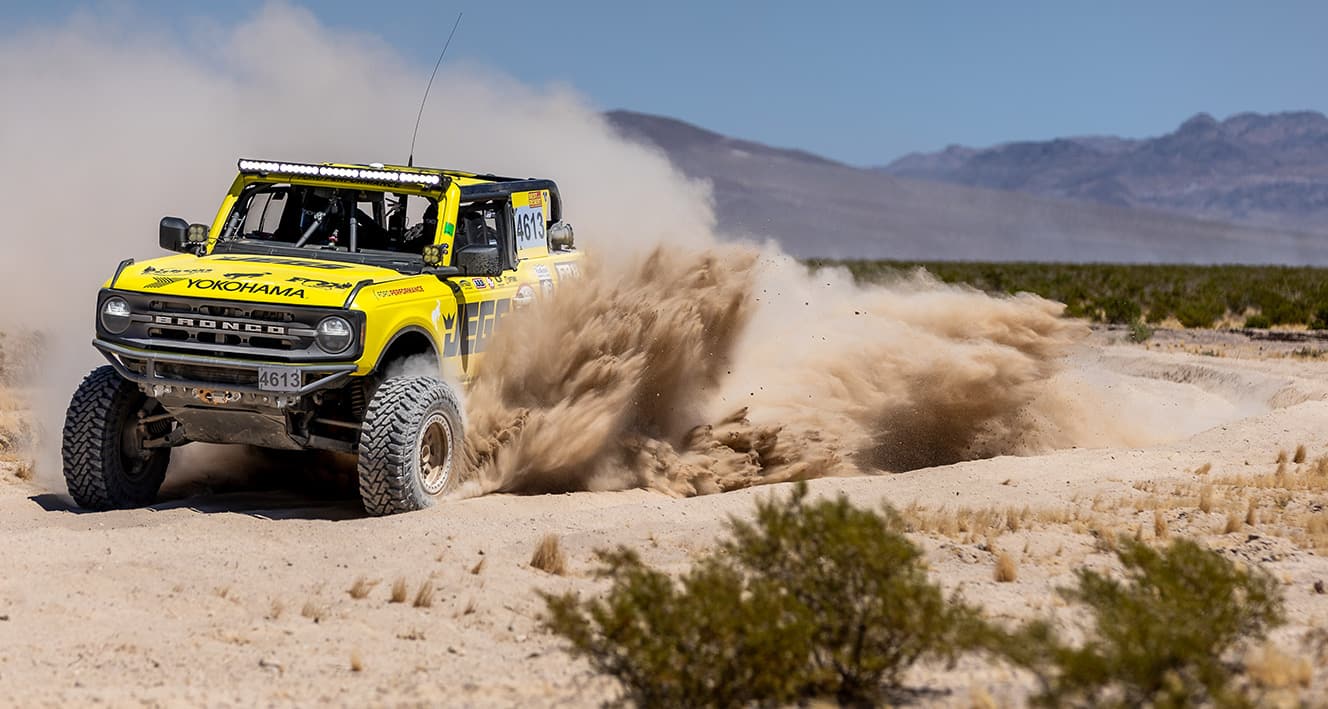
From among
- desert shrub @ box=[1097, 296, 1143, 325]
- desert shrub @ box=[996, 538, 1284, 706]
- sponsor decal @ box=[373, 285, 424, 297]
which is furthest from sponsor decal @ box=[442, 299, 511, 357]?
desert shrub @ box=[1097, 296, 1143, 325]

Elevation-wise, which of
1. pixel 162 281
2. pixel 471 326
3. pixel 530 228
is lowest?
pixel 471 326

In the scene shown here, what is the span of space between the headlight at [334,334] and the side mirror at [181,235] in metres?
1.97

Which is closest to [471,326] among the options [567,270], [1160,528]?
[567,270]

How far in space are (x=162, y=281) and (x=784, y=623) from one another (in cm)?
528

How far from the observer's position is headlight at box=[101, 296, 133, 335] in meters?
9.45

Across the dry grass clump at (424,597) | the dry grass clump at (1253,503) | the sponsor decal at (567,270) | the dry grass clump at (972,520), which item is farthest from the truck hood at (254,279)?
the dry grass clump at (1253,503)

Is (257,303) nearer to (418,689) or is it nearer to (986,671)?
(418,689)

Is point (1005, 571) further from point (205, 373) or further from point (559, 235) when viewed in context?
point (205, 373)

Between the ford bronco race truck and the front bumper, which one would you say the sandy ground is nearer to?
the ford bronco race truck

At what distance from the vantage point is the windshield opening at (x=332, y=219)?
10.7 m

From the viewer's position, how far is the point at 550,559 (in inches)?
331

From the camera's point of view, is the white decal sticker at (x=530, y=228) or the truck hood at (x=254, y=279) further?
the white decal sticker at (x=530, y=228)

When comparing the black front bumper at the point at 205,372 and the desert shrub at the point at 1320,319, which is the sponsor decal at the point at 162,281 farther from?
the desert shrub at the point at 1320,319

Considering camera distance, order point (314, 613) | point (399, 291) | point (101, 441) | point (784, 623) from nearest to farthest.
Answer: point (784, 623), point (314, 613), point (399, 291), point (101, 441)
